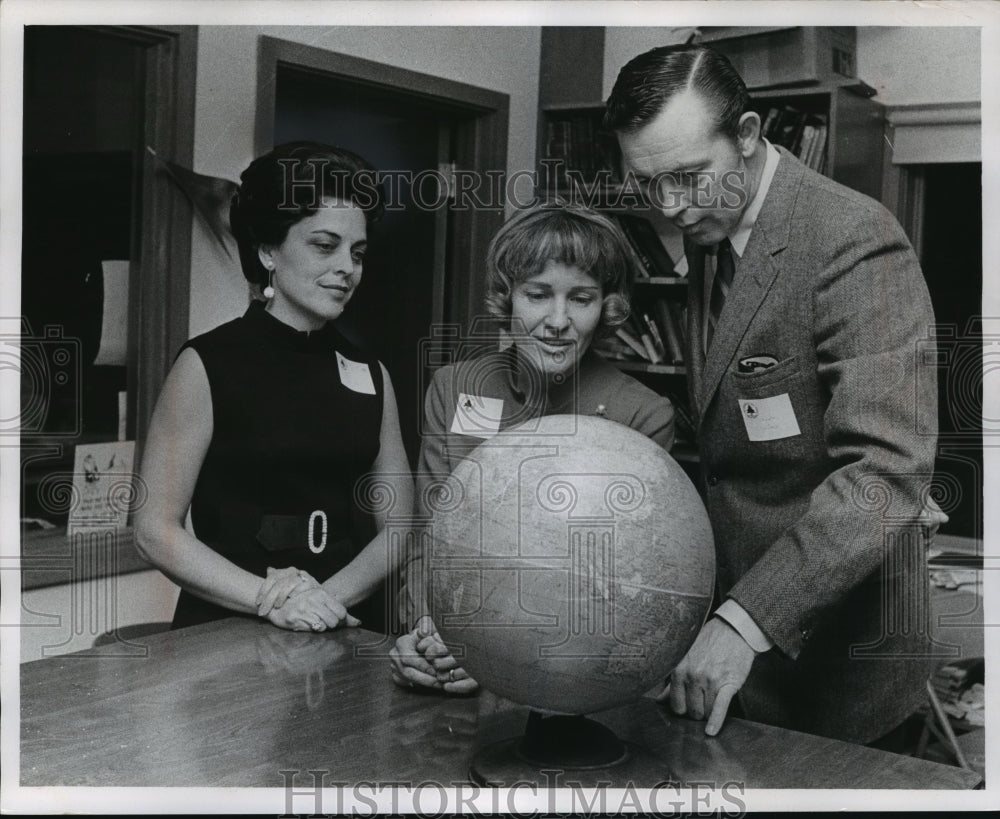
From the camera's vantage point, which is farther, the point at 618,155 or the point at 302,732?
the point at 618,155

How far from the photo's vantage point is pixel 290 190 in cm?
260

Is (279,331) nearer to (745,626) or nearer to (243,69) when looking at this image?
(243,69)

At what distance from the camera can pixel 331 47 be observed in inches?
99.1

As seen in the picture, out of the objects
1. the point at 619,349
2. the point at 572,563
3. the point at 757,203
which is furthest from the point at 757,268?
the point at 572,563

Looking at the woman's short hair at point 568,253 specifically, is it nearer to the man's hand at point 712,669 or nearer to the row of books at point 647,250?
the row of books at point 647,250

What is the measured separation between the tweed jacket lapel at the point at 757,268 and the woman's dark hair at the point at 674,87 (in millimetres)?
165

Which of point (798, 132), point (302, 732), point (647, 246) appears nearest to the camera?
point (302, 732)

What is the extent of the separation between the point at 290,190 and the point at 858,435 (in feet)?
4.98

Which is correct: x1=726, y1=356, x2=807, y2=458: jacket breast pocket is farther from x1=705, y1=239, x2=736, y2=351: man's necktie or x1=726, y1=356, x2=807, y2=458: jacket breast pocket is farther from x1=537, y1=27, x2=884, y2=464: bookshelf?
x1=537, y1=27, x2=884, y2=464: bookshelf

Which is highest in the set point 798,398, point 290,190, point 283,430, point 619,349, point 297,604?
point 290,190

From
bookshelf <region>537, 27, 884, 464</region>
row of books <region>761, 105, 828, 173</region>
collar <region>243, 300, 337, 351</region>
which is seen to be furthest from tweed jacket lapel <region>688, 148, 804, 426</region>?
collar <region>243, 300, 337, 351</region>

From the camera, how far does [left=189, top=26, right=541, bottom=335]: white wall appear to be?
2.48 m

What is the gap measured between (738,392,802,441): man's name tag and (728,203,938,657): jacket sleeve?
0.28 feet

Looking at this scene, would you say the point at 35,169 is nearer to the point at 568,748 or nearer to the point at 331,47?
the point at 331,47
